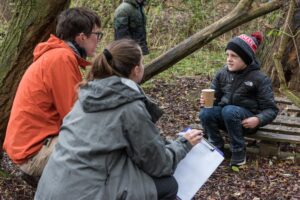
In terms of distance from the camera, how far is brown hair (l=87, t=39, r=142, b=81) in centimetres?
257

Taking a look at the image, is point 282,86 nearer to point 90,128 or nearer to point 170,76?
point 90,128

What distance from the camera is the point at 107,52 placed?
2.58 m

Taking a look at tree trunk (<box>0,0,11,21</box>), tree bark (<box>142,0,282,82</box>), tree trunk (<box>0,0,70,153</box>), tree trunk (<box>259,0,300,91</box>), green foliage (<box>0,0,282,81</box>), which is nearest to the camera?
tree trunk (<box>0,0,70,153</box>)

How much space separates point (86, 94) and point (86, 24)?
823 mm

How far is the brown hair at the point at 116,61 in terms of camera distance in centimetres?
257

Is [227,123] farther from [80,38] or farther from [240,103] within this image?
[80,38]

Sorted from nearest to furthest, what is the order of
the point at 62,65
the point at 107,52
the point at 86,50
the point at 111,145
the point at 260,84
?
the point at 111,145 < the point at 107,52 < the point at 62,65 < the point at 86,50 < the point at 260,84

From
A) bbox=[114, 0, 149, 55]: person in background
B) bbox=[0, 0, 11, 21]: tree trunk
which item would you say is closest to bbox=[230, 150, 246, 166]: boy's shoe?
bbox=[114, 0, 149, 55]: person in background

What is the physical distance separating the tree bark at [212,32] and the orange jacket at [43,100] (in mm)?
1255

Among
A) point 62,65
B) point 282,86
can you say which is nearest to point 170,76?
point 282,86

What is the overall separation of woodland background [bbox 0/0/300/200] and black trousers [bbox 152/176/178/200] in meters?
1.12

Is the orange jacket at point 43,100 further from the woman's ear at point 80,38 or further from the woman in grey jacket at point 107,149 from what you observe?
the woman in grey jacket at point 107,149

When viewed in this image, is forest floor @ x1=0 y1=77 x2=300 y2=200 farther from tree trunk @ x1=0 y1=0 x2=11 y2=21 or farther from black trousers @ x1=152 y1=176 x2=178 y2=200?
tree trunk @ x1=0 y1=0 x2=11 y2=21

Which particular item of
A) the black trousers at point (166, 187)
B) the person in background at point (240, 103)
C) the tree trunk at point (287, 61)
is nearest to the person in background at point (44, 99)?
the black trousers at point (166, 187)
